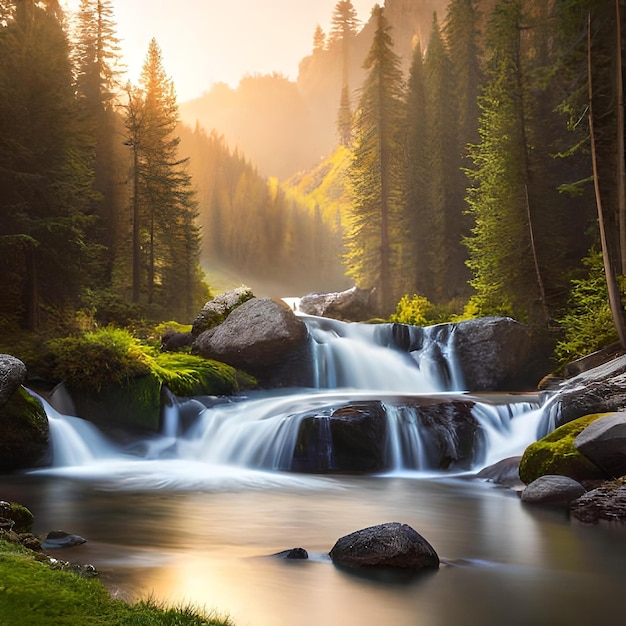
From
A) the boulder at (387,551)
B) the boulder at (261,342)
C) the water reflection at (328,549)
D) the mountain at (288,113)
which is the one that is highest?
the mountain at (288,113)

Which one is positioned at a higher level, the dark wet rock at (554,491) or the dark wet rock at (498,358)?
the dark wet rock at (498,358)

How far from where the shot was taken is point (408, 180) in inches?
1496

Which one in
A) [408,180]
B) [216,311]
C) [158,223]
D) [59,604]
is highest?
[408,180]

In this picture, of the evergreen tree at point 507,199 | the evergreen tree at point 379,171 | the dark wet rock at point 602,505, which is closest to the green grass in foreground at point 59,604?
the dark wet rock at point 602,505

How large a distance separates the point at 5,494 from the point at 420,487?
6.74 metres

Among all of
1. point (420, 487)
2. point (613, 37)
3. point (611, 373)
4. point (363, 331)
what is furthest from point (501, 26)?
point (420, 487)

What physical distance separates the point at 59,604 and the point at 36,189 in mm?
17096

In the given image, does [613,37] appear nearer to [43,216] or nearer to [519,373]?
[519,373]

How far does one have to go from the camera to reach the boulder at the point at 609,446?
9.96 meters

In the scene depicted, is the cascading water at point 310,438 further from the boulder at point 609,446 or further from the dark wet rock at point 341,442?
the boulder at point 609,446

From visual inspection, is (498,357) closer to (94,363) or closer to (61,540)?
(94,363)

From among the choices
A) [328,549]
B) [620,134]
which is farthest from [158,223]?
[328,549]

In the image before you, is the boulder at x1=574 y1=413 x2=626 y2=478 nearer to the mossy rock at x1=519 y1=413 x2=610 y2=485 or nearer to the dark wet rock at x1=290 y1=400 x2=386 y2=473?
the mossy rock at x1=519 y1=413 x2=610 y2=485

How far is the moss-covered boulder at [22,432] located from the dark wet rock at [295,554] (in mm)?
7515
